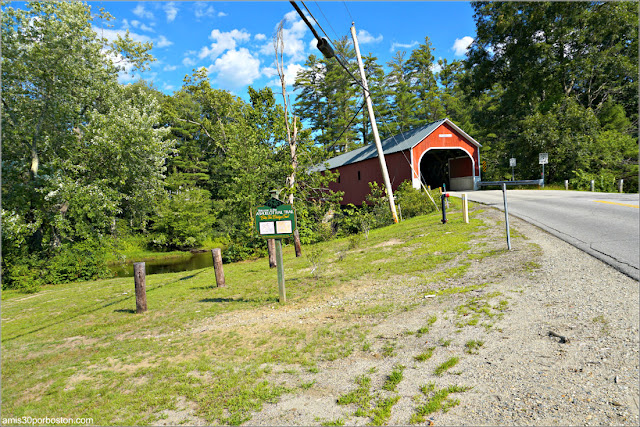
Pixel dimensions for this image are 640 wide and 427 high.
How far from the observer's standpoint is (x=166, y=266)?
24594 mm

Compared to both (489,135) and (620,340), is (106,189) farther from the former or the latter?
(489,135)

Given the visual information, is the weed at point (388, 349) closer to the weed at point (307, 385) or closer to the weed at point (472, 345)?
the weed at point (472, 345)

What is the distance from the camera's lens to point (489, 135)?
4472 cm

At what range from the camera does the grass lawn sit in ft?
14.0

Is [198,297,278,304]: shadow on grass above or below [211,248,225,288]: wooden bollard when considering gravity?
below

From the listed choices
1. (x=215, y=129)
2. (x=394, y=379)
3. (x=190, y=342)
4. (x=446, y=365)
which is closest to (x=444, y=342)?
(x=446, y=365)

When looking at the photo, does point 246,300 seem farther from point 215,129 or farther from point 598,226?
point 215,129

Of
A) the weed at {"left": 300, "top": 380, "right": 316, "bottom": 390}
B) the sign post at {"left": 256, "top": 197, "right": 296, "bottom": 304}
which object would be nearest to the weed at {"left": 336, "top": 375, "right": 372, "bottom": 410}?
the weed at {"left": 300, "top": 380, "right": 316, "bottom": 390}

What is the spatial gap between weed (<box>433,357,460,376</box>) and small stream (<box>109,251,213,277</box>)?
62.1 feet

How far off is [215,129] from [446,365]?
41.0 m

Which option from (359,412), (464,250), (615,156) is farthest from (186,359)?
(615,156)

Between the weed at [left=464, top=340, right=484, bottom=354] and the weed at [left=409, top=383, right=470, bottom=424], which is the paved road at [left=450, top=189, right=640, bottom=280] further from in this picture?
the weed at [left=409, top=383, right=470, bottom=424]

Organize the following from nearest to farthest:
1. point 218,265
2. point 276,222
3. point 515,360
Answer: point 515,360 → point 276,222 → point 218,265

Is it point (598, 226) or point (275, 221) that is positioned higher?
point (275, 221)
